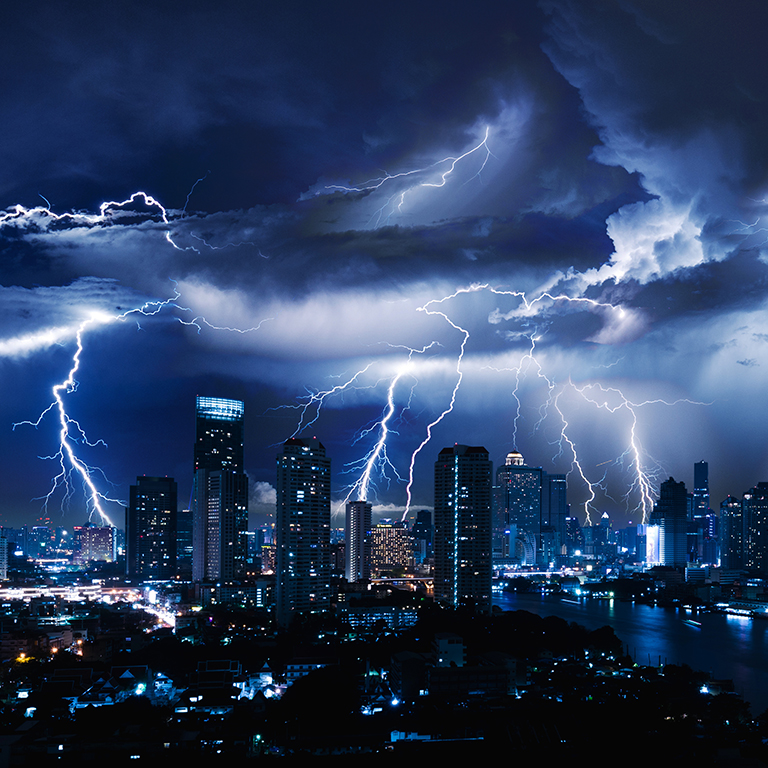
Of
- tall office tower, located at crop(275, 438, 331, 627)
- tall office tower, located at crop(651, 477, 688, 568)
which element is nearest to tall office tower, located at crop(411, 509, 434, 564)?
tall office tower, located at crop(651, 477, 688, 568)

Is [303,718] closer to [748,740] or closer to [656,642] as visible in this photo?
[748,740]

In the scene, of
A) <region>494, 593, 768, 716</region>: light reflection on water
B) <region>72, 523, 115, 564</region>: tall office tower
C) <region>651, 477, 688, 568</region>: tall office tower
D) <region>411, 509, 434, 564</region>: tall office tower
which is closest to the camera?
<region>494, 593, 768, 716</region>: light reflection on water

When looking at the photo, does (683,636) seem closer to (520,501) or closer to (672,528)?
(672,528)

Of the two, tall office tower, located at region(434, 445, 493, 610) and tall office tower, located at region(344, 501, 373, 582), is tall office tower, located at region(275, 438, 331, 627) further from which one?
tall office tower, located at region(344, 501, 373, 582)

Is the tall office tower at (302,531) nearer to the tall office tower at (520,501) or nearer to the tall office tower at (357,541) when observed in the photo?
the tall office tower at (357,541)

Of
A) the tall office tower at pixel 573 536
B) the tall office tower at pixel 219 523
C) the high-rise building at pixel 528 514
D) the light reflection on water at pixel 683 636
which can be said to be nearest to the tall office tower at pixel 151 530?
the tall office tower at pixel 219 523

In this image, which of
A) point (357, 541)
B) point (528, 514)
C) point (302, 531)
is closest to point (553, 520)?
point (528, 514)

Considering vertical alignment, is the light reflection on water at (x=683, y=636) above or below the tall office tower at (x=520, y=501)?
below
